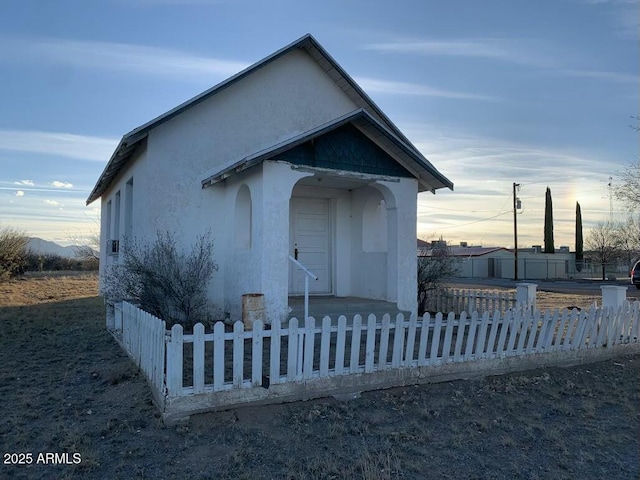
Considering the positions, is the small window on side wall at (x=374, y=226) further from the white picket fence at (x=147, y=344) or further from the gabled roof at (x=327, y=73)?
the white picket fence at (x=147, y=344)

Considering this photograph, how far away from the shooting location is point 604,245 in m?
47.4

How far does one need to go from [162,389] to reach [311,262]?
7006mm

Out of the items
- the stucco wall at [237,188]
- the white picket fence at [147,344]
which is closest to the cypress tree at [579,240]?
the stucco wall at [237,188]

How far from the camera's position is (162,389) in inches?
197

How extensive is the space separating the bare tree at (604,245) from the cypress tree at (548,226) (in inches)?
157

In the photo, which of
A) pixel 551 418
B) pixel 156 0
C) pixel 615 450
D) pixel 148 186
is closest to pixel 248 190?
pixel 148 186

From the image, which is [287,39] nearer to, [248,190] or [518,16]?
[248,190]

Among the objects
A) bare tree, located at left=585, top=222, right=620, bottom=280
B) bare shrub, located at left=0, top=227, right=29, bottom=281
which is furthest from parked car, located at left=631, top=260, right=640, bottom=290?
bare shrub, located at left=0, top=227, right=29, bottom=281

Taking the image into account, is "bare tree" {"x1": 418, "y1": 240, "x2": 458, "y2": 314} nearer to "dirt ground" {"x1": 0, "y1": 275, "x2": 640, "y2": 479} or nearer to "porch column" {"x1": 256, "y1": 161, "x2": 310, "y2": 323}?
"porch column" {"x1": 256, "y1": 161, "x2": 310, "y2": 323}

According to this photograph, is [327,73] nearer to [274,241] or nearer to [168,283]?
[274,241]

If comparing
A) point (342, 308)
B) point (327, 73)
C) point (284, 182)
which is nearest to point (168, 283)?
Answer: point (284, 182)

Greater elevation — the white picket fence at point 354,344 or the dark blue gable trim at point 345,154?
the dark blue gable trim at point 345,154

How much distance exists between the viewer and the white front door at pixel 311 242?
11.6 meters

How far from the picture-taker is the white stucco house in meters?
8.87
